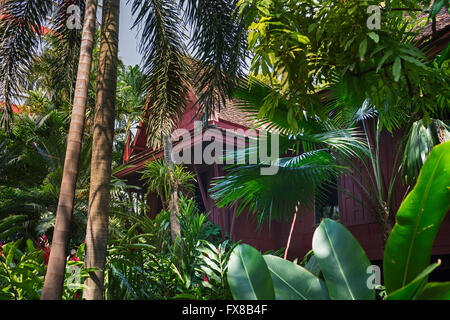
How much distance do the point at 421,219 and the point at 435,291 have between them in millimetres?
247

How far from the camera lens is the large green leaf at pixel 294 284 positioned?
1.54m

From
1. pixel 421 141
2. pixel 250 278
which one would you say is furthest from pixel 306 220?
pixel 250 278

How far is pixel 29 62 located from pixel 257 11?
16.8 feet

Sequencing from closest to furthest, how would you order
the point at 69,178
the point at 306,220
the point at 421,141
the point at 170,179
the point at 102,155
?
the point at 69,178 → the point at 102,155 → the point at 421,141 → the point at 170,179 → the point at 306,220

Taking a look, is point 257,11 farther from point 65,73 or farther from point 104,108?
point 65,73

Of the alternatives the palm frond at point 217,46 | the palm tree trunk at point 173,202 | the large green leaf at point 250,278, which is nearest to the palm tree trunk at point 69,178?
the palm frond at point 217,46

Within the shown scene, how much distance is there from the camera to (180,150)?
10.3 metres

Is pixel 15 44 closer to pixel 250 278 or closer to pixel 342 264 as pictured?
pixel 250 278

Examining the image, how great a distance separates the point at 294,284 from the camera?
61.3 inches

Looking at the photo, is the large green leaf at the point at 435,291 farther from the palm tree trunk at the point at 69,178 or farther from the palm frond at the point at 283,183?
the palm frond at the point at 283,183

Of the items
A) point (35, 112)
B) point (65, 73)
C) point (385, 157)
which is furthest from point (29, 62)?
point (35, 112)

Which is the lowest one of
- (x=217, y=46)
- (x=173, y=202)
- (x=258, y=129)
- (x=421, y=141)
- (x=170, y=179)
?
(x=173, y=202)

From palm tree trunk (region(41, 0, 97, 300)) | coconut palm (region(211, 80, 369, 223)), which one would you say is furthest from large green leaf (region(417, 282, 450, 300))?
coconut palm (region(211, 80, 369, 223))

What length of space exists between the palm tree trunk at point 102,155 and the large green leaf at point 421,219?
116 inches
